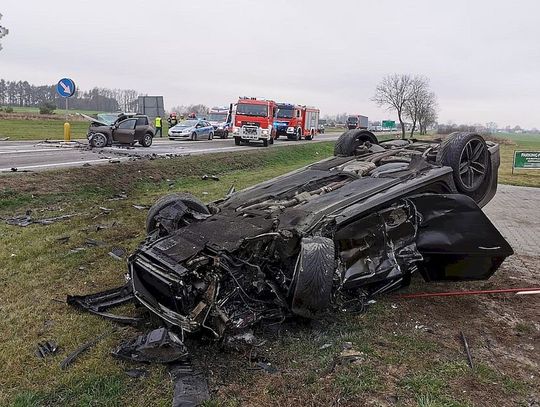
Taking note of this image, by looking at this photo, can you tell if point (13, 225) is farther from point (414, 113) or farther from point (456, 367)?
point (414, 113)

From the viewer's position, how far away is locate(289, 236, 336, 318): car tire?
339 cm

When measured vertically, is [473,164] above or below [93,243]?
above

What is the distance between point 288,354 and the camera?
3414 mm

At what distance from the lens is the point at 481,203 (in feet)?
18.2

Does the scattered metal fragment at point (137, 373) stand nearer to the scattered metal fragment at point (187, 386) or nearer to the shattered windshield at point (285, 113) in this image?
the scattered metal fragment at point (187, 386)

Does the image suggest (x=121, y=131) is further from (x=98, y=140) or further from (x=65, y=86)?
(x=65, y=86)

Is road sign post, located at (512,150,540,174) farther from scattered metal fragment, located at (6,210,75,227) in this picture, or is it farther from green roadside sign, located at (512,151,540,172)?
scattered metal fragment, located at (6,210,75,227)

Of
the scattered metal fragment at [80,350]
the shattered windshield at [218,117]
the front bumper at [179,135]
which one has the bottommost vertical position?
the scattered metal fragment at [80,350]

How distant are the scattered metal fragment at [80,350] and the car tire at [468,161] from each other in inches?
153

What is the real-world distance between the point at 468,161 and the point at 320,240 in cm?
282

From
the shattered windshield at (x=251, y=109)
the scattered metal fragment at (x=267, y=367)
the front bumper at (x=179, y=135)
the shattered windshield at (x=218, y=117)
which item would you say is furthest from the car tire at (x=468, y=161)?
the shattered windshield at (x=218, y=117)

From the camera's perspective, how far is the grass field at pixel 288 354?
9.53 ft

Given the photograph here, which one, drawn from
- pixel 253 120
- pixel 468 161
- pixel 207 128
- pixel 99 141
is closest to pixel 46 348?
pixel 468 161

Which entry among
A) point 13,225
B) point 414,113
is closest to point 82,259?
point 13,225
